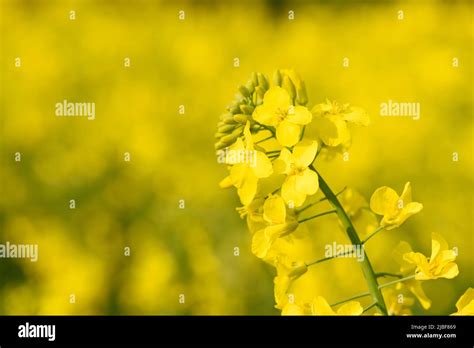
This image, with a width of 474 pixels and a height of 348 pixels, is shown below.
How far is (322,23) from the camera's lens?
19.5 feet

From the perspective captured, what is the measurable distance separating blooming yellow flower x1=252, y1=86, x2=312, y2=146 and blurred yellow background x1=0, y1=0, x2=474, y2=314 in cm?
159

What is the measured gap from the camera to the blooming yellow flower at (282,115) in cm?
200

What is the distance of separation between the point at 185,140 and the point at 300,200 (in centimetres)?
310

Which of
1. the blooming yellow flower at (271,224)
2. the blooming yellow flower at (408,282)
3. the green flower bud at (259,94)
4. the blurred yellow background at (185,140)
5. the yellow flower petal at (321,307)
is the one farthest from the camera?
the blurred yellow background at (185,140)

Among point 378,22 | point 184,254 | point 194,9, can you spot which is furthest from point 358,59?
point 184,254

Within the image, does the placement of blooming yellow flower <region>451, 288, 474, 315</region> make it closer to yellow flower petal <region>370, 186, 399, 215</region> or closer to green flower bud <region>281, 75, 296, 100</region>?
yellow flower petal <region>370, 186, 399, 215</region>

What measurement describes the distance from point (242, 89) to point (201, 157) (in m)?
2.60

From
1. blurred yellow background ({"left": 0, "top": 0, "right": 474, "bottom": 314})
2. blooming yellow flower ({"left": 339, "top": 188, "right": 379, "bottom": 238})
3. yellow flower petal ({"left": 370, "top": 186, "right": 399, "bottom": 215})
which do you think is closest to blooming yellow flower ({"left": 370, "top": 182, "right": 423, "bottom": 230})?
yellow flower petal ({"left": 370, "top": 186, "right": 399, "bottom": 215})

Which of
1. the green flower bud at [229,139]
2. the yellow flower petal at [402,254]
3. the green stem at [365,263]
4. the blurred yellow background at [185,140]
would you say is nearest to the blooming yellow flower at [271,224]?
the green stem at [365,263]

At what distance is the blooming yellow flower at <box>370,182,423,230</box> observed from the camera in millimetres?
1979

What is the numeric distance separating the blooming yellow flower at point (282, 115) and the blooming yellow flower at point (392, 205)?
0.73 ft

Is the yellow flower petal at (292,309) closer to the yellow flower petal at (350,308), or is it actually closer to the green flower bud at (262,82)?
the yellow flower petal at (350,308)
